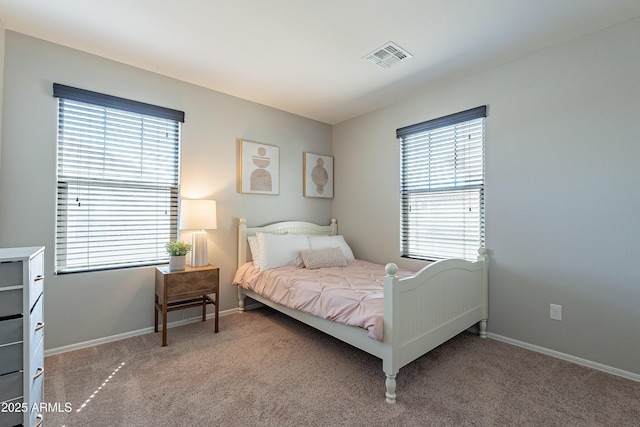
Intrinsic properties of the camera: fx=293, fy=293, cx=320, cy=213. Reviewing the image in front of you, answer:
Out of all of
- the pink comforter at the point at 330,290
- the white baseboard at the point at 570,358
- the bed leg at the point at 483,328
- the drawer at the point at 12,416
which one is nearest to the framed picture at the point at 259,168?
the pink comforter at the point at 330,290

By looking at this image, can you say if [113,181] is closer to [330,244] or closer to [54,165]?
[54,165]

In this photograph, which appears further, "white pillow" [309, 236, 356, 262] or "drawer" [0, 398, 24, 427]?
"white pillow" [309, 236, 356, 262]

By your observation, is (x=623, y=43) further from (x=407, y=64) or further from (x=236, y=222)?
(x=236, y=222)

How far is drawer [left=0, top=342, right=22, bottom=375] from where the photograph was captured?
1275mm

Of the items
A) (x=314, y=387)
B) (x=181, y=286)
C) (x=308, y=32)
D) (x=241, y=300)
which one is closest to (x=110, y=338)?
(x=181, y=286)

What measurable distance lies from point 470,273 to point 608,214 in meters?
1.05

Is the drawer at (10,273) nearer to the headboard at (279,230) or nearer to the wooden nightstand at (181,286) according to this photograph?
the wooden nightstand at (181,286)

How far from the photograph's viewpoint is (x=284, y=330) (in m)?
2.93

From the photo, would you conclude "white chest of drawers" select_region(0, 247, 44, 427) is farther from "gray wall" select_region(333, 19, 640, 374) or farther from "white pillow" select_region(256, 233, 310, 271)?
"gray wall" select_region(333, 19, 640, 374)

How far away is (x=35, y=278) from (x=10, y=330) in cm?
25

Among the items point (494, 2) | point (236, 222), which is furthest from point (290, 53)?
point (236, 222)

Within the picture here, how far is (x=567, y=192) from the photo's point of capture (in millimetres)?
2332

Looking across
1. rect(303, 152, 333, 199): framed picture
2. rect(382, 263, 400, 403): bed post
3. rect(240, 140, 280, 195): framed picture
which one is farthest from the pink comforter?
rect(303, 152, 333, 199): framed picture

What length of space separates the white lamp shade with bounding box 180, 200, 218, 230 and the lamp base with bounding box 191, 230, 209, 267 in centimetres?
9
